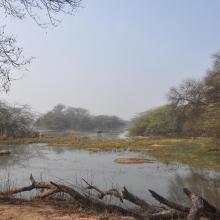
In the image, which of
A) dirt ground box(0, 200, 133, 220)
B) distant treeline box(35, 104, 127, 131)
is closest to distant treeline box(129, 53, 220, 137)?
dirt ground box(0, 200, 133, 220)

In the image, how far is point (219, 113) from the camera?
26.7 m

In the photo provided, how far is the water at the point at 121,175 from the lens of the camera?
1375cm

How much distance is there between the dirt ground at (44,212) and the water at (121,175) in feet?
10.2

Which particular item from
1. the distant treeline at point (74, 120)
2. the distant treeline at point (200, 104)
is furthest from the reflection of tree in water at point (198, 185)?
the distant treeline at point (74, 120)

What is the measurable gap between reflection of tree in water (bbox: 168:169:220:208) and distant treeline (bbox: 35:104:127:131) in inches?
2586

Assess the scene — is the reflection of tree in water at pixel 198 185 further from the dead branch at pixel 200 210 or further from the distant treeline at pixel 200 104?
the distant treeline at pixel 200 104

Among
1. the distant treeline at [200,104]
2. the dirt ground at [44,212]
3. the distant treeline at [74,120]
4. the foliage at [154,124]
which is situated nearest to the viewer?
the dirt ground at [44,212]

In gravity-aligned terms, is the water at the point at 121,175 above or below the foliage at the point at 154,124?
below

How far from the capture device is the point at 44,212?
855 cm

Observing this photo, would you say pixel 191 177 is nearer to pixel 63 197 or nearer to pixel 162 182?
pixel 162 182

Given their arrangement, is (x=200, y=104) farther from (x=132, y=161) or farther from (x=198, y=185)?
(x=198, y=185)

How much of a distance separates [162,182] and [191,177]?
1.96 m

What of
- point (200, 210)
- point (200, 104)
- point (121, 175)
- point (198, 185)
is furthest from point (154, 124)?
point (200, 210)

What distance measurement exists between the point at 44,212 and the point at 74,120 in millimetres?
84622
